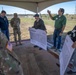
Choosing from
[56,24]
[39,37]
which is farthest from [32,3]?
[56,24]

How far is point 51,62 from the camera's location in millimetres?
5816

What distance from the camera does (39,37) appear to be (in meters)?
7.10

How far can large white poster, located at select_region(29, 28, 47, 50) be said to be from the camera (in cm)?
670

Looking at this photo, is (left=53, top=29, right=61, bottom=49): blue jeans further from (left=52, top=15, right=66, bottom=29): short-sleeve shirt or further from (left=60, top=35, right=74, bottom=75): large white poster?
(left=60, top=35, right=74, bottom=75): large white poster

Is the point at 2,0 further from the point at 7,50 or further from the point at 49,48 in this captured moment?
the point at 7,50

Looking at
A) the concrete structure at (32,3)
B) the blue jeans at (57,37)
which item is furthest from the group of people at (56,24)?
the concrete structure at (32,3)

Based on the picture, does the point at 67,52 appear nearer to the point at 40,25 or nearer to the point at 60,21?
the point at 60,21

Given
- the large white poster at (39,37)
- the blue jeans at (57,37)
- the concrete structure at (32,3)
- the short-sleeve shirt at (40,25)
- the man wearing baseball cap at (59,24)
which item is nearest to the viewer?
the man wearing baseball cap at (59,24)

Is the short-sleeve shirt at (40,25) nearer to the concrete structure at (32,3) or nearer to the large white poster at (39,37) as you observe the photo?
the large white poster at (39,37)

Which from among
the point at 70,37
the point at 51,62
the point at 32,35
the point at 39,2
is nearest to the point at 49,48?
the point at 32,35

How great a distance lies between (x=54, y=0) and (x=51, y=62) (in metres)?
3.51

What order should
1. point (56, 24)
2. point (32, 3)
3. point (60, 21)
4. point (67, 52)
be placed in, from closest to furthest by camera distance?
1. point (67, 52)
2. point (60, 21)
3. point (56, 24)
4. point (32, 3)

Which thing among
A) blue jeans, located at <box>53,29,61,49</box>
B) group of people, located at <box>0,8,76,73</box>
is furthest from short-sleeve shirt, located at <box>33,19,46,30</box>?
blue jeans, located at <box>53,29,61,49</box>

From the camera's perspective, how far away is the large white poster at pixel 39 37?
22.0ft
